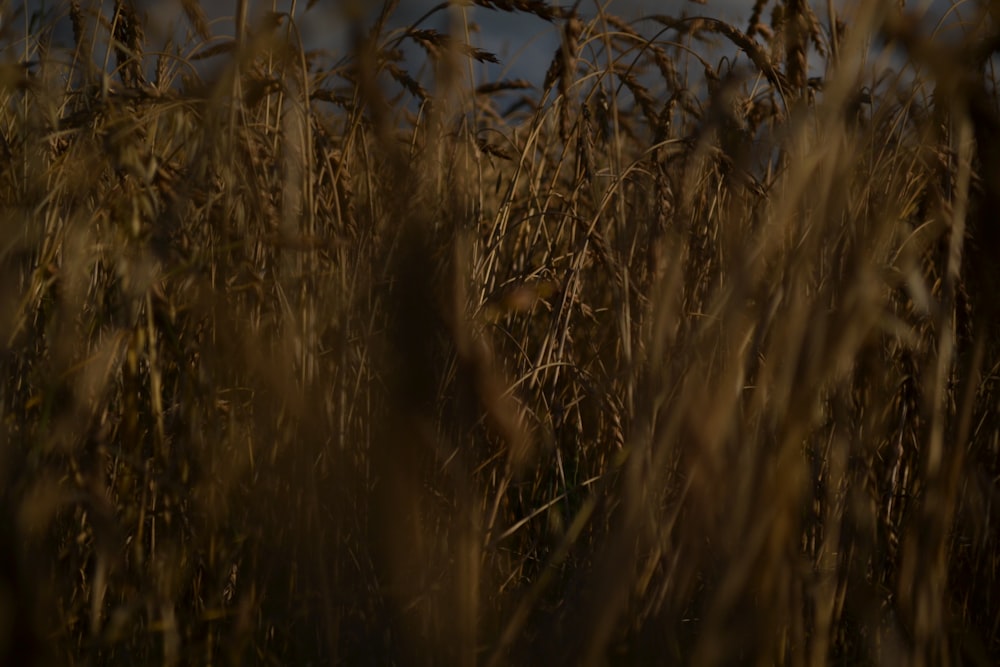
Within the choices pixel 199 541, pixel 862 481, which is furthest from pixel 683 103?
pixel 199 541

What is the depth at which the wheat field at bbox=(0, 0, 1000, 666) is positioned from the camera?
0.67 metres

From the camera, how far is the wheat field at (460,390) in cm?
67

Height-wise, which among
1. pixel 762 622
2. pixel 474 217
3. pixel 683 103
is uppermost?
pixel 683 103

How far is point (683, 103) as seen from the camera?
1.75 meters

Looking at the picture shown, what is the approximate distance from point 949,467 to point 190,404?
0.74 meters

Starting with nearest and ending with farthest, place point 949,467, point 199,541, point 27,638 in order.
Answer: point 27,638, point 949,467, point 199,541

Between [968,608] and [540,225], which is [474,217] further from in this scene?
[968,608]

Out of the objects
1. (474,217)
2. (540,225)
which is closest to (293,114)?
(474,217)

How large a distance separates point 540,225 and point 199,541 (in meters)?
0.79

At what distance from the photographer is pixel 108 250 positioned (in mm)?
1094

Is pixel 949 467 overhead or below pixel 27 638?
overhead

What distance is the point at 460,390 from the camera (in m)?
0.75

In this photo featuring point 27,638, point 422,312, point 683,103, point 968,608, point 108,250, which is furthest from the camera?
point 683,103

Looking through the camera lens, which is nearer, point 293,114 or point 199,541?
point 199,541
